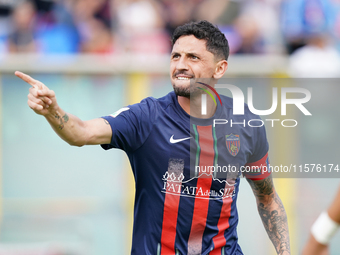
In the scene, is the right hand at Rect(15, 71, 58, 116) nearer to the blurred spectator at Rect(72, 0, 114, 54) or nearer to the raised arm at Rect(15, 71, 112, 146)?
the raised arm at Rect(15, 71, 112, 146)

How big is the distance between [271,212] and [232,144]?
771mm

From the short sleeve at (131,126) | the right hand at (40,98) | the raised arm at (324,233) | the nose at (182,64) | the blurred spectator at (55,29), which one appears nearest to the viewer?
the raised arm at (324,233)

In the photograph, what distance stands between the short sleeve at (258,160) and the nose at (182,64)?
81 centimetres

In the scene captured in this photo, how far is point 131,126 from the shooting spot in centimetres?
357

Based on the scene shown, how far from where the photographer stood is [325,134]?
751cm

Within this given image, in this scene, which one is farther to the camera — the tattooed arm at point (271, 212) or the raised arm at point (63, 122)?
the tattooed arm at point (271, 212)

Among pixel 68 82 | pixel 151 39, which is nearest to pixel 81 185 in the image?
pixel 68 82

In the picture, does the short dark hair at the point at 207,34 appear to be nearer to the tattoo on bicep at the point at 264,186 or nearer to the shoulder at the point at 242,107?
the shoulder at the point at 242,107

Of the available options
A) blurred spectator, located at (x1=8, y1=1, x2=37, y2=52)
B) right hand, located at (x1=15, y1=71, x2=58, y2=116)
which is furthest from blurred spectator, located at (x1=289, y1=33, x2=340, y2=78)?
right hand, located at (x1=15, y1=71, x2=58, y2=116)

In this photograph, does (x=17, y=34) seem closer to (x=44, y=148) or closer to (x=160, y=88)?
(x=44, y=148)

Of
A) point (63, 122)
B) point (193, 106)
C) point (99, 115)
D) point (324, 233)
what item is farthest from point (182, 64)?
point (99, 115)

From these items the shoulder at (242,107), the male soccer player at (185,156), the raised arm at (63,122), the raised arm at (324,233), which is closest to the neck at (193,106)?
the male soccer player at (185,156)

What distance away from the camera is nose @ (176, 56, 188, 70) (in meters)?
3.86

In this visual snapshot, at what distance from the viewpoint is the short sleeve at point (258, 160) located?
4.07 meters
